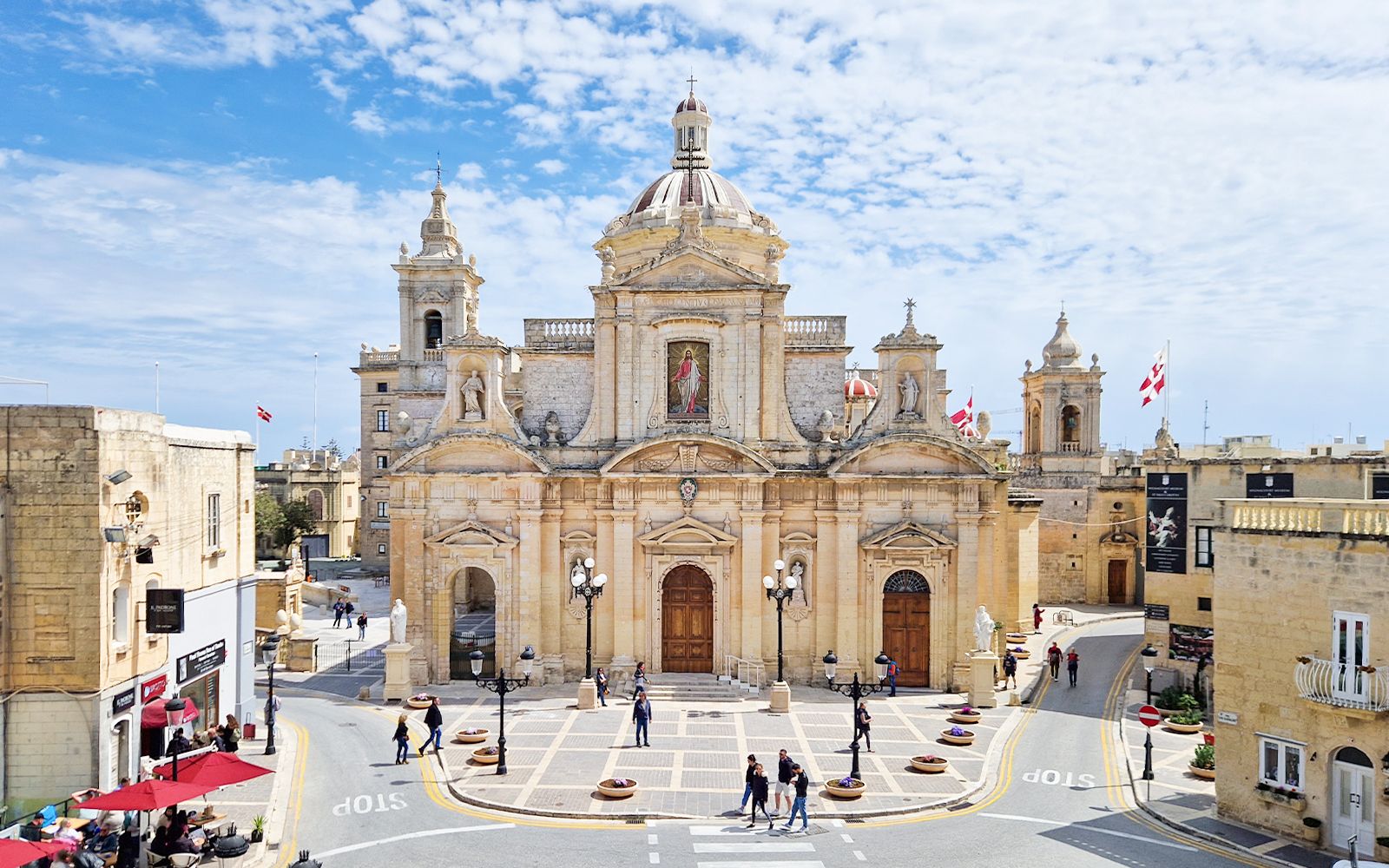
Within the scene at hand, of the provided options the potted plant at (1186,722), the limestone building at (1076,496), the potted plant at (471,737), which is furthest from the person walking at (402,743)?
the limestone building at (1076,496)

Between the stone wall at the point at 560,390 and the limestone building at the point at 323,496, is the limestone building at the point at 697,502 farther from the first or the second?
the limestone building at the point at 323,496

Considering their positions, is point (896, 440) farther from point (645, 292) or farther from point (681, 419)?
point (645, 292)

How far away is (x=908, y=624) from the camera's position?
111 feet

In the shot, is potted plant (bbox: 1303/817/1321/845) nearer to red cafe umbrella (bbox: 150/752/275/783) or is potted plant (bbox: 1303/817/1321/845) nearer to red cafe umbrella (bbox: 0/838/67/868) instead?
red cafe umbrella (bbox: 150/752/275/783)

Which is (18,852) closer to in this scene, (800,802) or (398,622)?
(800,802)

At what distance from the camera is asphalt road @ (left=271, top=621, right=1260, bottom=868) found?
1895 cm

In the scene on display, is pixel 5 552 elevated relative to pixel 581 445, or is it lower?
lower

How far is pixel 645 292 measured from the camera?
33844 millimetres

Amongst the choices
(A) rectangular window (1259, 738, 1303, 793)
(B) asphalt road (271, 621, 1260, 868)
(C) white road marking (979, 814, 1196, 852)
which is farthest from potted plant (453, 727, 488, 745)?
(A) rectangular window (1259, 738, 1303, 793)

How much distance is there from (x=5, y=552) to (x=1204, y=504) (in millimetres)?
36052

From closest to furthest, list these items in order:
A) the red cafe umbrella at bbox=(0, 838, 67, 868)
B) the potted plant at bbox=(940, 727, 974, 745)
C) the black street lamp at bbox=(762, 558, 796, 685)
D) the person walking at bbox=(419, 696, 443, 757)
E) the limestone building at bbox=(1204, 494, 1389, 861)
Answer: the red cafe umbrella at bbox=(0, 838, 67, 868)
the limestone building at bbox=(1204, 494, 1389, 861)
the person walking at bbox=(419, 696, 443, 757)
the potted plant at bbox=(940, 727, 974, 745)
the black street lamp at bbox=(762, 558, 796, 685)

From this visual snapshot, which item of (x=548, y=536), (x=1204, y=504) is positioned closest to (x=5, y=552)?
(x=548, y=536)

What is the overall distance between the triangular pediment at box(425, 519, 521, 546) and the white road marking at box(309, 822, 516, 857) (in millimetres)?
13820

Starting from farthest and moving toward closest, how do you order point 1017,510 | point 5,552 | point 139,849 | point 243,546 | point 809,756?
point 1017,510 < point 243,546 < point 809,756 < point 5,552 < point 139,849
